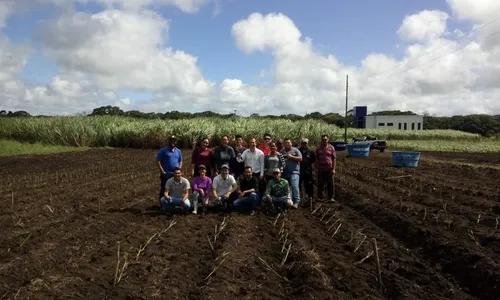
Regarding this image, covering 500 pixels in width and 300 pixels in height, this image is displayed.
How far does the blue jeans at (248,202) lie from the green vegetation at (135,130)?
22677 millimetres

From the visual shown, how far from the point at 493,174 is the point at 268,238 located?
1427cm

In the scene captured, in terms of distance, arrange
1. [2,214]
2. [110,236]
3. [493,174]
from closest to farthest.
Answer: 1. [110,236]
2. [2,214]
3. [493,174]

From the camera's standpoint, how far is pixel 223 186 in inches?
372

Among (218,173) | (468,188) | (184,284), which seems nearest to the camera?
(184,284)

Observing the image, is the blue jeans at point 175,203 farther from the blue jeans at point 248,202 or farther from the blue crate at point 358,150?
the blue crate at point 358,150

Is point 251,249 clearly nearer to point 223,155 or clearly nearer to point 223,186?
point 223,186

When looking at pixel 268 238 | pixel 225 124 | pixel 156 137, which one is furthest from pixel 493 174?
pixel 156 137

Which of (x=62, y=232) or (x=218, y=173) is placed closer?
(x=62, y=232)

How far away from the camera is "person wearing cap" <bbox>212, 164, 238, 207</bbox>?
9.38 meters

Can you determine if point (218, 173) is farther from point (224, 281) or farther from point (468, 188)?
point (468, 188)

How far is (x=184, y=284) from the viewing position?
17.2 feet

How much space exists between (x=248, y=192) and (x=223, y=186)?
53 cm

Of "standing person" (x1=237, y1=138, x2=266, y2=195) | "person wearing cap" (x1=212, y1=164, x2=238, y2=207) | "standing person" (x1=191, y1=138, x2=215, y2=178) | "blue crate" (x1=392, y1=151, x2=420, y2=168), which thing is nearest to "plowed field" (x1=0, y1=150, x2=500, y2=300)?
"person wearing cap" (x1=212, y1=164, x2=238, y2=207)

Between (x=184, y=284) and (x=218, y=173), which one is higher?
(x=218, y=173)
